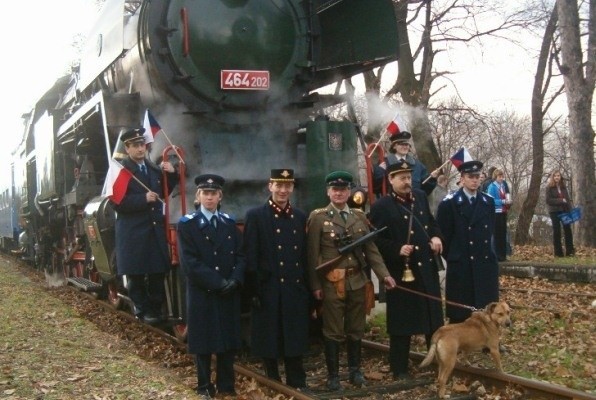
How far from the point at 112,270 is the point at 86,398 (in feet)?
8.64

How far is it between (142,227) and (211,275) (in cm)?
156

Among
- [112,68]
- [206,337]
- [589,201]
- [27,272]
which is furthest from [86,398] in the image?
[27,272]

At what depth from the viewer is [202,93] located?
705cm

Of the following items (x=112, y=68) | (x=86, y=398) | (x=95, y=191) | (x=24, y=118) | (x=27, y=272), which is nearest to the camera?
(x=86, y=398)

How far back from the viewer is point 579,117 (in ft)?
47.4

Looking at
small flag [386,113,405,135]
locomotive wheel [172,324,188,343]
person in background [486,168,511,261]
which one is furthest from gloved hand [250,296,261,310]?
person in background [486,168,511,261]

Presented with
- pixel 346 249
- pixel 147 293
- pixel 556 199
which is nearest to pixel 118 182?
pixel 147 293

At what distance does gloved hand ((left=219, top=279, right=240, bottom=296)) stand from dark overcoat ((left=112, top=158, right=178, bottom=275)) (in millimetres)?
1343

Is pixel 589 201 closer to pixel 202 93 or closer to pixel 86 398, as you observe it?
pixel 202 93

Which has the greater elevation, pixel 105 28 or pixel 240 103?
pixel 105 28

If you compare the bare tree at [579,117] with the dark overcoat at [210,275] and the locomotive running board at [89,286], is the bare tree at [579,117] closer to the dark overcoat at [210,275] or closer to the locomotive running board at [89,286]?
the locomotive running board at [89,286]

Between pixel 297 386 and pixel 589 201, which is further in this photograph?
pixel 589 201

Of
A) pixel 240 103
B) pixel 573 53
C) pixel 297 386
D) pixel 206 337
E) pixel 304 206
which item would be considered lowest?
pixel 297 386

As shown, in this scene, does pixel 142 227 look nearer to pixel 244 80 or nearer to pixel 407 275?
pixel 244 80
